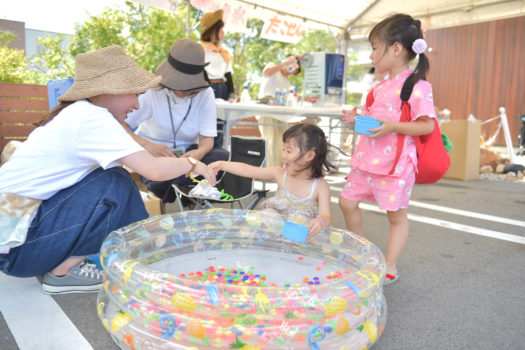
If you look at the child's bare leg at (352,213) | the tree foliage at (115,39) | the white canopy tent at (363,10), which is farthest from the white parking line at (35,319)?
the tree foliage at (115,39)

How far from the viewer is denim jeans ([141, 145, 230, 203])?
244 cm

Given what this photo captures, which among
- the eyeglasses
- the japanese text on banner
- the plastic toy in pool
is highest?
the japanese text on banner

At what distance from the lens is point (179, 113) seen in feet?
8.23

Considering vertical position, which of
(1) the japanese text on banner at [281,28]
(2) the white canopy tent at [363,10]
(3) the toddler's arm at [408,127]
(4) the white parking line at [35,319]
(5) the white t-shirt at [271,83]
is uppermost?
(2) the white canopy tent at [363,10]

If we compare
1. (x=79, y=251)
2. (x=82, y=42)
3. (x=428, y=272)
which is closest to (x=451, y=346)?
(x=428, y=272)

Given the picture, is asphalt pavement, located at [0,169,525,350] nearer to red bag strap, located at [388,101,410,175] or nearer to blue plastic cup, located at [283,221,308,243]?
blue plastic cup, located at [283,221,308,243]

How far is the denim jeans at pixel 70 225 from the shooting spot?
1.58 m

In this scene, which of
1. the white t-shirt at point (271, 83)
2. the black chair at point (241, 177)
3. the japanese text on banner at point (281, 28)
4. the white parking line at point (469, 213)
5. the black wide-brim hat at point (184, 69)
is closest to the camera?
Answer: the black wide-brim hat at point (184, 69)

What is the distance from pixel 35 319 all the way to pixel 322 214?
135 cm

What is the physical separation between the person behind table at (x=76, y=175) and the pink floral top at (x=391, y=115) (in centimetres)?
91

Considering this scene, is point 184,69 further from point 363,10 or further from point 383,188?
point 363,10

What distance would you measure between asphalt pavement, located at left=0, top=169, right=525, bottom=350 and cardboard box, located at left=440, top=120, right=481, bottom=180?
2932 mm

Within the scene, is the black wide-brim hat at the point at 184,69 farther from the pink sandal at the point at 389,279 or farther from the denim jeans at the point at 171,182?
the pink sandal at the point at 389,279

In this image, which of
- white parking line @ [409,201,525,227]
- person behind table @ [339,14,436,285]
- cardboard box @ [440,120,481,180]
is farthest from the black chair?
cardboard box @ [440,120,481,180]
